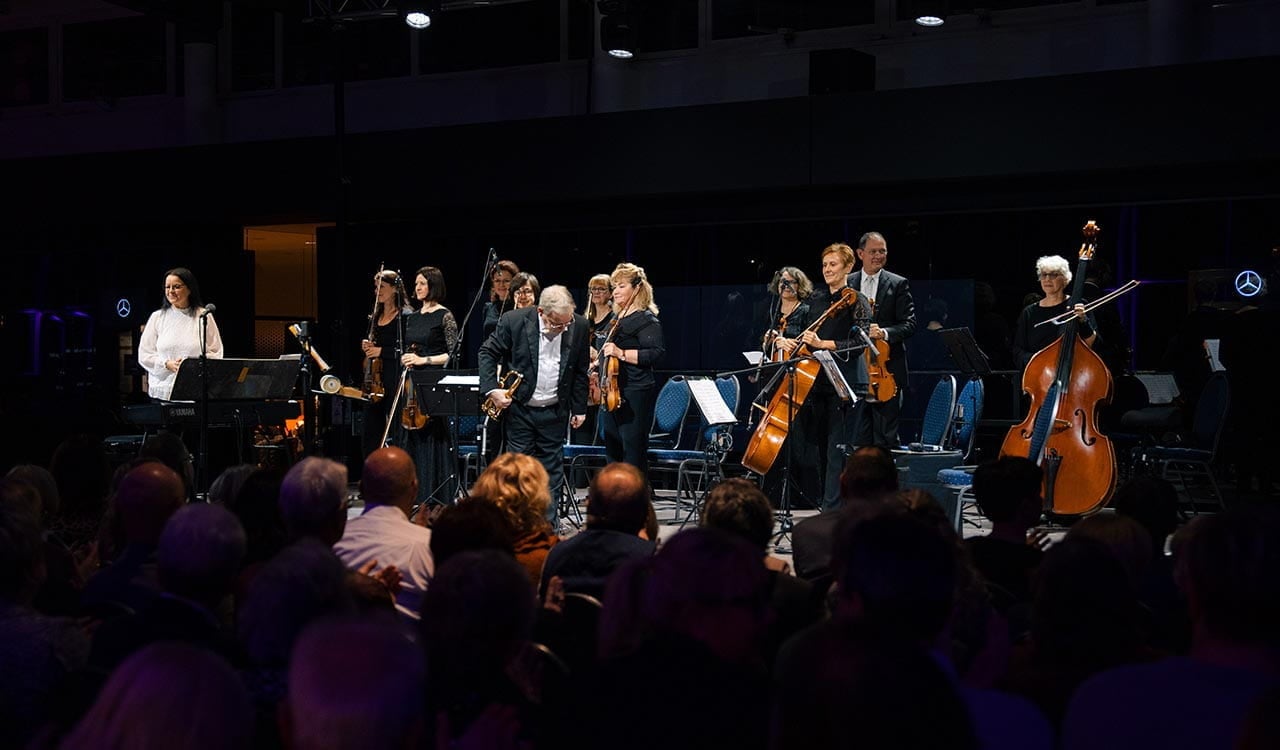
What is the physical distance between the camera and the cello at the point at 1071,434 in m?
7.14

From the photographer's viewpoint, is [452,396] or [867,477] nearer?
[867,477]

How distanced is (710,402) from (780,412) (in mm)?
646

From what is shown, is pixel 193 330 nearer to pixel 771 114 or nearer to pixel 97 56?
pixel 771 114

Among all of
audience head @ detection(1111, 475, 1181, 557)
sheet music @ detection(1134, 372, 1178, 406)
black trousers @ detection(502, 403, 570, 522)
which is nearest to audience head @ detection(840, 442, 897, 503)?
audience head @ detection(1111, 475, 1181, 557)

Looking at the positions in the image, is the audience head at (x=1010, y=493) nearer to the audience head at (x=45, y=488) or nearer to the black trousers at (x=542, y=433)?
the audience head at (x=45, y=488)

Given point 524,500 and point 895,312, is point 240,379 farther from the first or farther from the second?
point 524,500

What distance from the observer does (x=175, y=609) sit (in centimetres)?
275

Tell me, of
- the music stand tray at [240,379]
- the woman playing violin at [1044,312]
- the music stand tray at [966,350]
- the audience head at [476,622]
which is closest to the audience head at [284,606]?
the audience head at [476,622]

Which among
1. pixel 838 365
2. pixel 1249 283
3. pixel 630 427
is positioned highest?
pixel 1249 283

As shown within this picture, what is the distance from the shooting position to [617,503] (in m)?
3.81

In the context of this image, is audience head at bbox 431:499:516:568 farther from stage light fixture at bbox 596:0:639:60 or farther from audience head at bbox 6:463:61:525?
stage light fixture at bbox 596:0:639:60

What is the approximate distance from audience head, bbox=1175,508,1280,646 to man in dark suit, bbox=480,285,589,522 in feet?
20.2

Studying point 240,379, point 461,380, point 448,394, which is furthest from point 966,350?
point 240,379

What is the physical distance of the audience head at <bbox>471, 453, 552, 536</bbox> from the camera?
425cm
